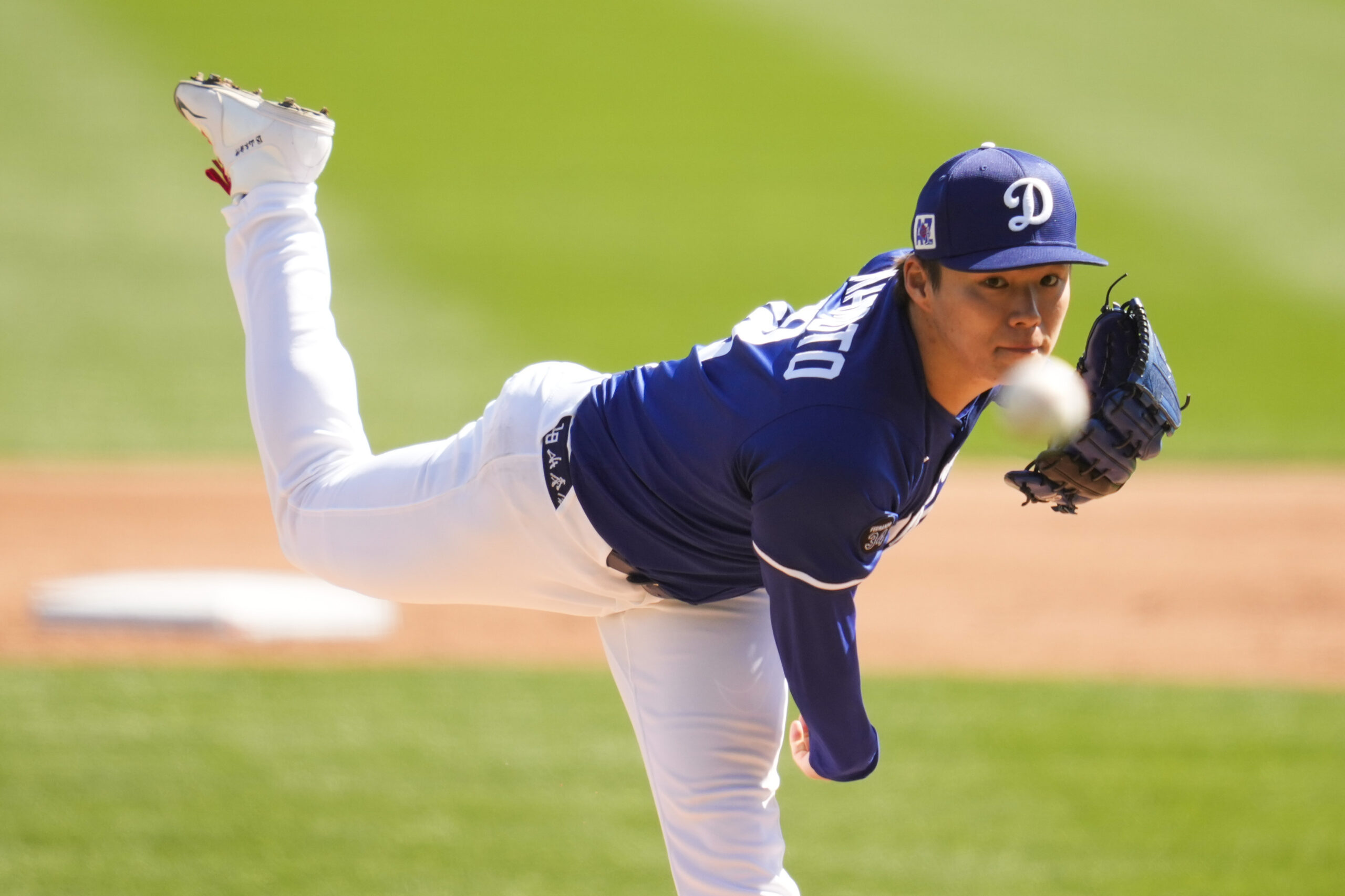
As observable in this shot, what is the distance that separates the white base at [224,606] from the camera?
625cm

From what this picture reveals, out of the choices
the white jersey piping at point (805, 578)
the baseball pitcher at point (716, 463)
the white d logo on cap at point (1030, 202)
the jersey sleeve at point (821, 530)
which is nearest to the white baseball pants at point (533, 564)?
the baseball pitcher at point (716, 463)

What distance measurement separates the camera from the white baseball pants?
3.24 meters

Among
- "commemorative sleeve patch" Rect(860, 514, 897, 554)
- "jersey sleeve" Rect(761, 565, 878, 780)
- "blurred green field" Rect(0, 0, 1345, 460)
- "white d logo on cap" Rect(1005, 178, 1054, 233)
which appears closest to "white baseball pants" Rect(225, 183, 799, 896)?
"jersey sleeve" Rect(761, 565, 878, 780)

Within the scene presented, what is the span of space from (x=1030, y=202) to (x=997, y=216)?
0.26ft

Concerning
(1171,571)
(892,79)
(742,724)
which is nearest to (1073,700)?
(1171,571)

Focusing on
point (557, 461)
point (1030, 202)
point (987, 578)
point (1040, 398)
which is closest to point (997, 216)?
point (1030, 202)

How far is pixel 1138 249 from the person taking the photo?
44.4 ft

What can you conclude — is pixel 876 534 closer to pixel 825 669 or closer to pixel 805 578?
pixel 805 578

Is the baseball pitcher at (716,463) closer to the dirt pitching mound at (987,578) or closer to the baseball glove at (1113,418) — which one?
the baseball glove at (1113,418)

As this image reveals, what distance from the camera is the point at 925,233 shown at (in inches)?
108

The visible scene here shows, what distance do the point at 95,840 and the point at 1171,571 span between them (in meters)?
5.50

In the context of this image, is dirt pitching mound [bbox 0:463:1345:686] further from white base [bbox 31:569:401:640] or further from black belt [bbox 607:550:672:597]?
black belt [bbox 607:550:672:597]

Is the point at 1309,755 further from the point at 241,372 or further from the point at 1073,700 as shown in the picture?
the point at 241,372

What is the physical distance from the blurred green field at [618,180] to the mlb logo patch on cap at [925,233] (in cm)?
695
